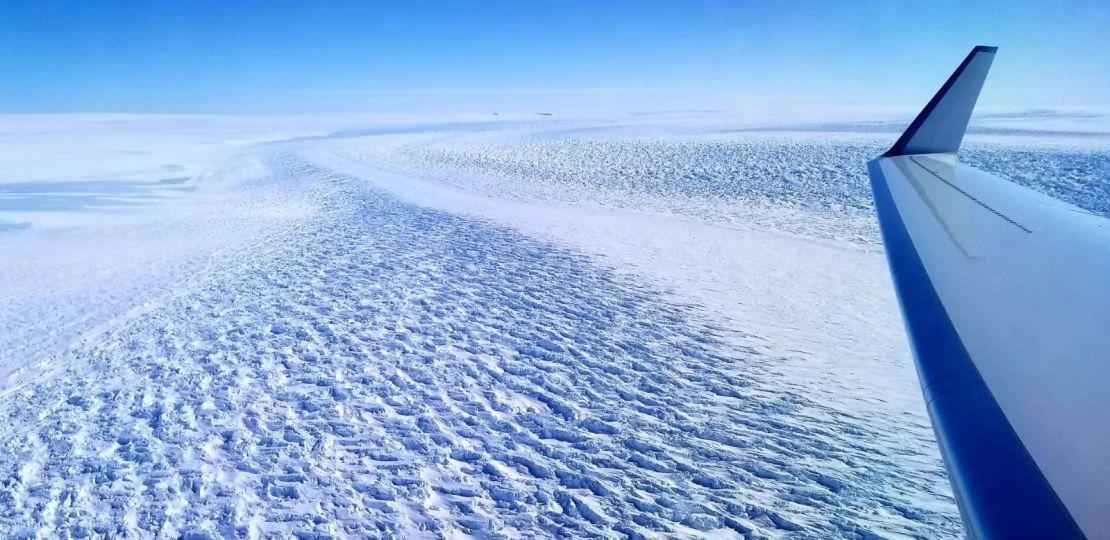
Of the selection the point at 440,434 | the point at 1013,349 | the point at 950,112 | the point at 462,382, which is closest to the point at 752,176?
the point at 950,112

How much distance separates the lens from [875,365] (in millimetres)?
5074

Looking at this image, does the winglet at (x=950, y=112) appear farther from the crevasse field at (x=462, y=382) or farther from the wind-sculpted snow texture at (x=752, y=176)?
the wind-sculpted snow texture at (x=752, y=176)

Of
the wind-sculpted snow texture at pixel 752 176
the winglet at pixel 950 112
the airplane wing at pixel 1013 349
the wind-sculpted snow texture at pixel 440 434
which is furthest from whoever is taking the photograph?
the wind-sculpted snow texture at pixel 752 176

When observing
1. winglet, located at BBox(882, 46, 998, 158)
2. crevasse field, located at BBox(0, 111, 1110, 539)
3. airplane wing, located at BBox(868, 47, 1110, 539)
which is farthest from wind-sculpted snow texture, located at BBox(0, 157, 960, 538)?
winglet, located at BBox(882, 46, 998, 158)

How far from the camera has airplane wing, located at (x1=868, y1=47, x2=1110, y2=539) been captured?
1.37 m

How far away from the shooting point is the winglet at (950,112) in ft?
18.8

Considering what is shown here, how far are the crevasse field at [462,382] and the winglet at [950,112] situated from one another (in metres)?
1.72

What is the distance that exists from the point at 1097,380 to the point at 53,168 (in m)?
30.0

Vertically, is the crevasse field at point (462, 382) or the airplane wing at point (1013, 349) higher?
the airplane wing at point (1013, 349)

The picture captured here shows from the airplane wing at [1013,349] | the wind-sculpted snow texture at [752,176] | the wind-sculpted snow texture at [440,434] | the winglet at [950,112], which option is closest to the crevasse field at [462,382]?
the wind-sculpted snow texture at [440,434]

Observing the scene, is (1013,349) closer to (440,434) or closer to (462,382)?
(440,434)

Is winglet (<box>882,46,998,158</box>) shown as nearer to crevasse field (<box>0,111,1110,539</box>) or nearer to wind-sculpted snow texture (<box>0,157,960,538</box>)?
crevasse field (<box>0,111,1110,539</box>)

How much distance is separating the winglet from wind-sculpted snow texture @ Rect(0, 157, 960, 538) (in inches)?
129

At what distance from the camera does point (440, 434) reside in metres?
3.97
